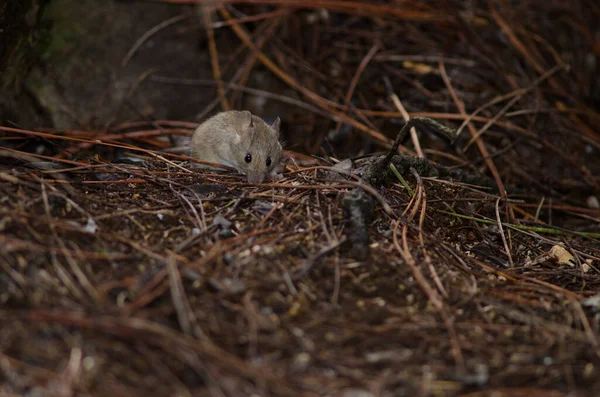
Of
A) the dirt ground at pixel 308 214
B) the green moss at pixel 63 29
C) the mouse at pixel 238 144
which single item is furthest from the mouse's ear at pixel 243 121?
the green moss at pixel 63 29

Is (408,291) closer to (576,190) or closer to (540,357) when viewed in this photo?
(540,357)

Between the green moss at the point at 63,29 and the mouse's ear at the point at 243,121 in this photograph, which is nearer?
the mouse's ear at the point at 243,121

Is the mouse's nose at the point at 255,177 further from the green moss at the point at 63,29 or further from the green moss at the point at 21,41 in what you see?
the green moss at the point at 63,29

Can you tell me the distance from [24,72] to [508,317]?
4.18m

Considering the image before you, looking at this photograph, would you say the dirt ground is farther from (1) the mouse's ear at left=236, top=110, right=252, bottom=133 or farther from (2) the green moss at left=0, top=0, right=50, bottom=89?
(1) the mouse's ear at left=236, top=110, right=252, bottom=133

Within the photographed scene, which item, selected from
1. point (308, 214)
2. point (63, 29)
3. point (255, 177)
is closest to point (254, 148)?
point (255, 177)

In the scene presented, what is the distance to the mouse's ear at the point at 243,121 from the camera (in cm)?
410

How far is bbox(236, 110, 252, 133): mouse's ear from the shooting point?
4.10 meters

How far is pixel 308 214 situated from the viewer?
2947 millimetres

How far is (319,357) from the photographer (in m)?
2.10

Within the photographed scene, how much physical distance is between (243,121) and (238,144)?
173 millimetres

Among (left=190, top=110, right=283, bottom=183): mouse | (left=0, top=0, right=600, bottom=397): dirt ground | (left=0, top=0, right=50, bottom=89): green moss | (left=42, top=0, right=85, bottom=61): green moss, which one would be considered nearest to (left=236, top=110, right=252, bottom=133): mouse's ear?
(left=190, top=110, right=283, bottom=183): mouse

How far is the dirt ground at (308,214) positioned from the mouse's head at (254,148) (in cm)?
22

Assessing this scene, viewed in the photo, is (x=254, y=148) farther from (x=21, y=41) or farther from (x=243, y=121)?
(x=21, y=41)
